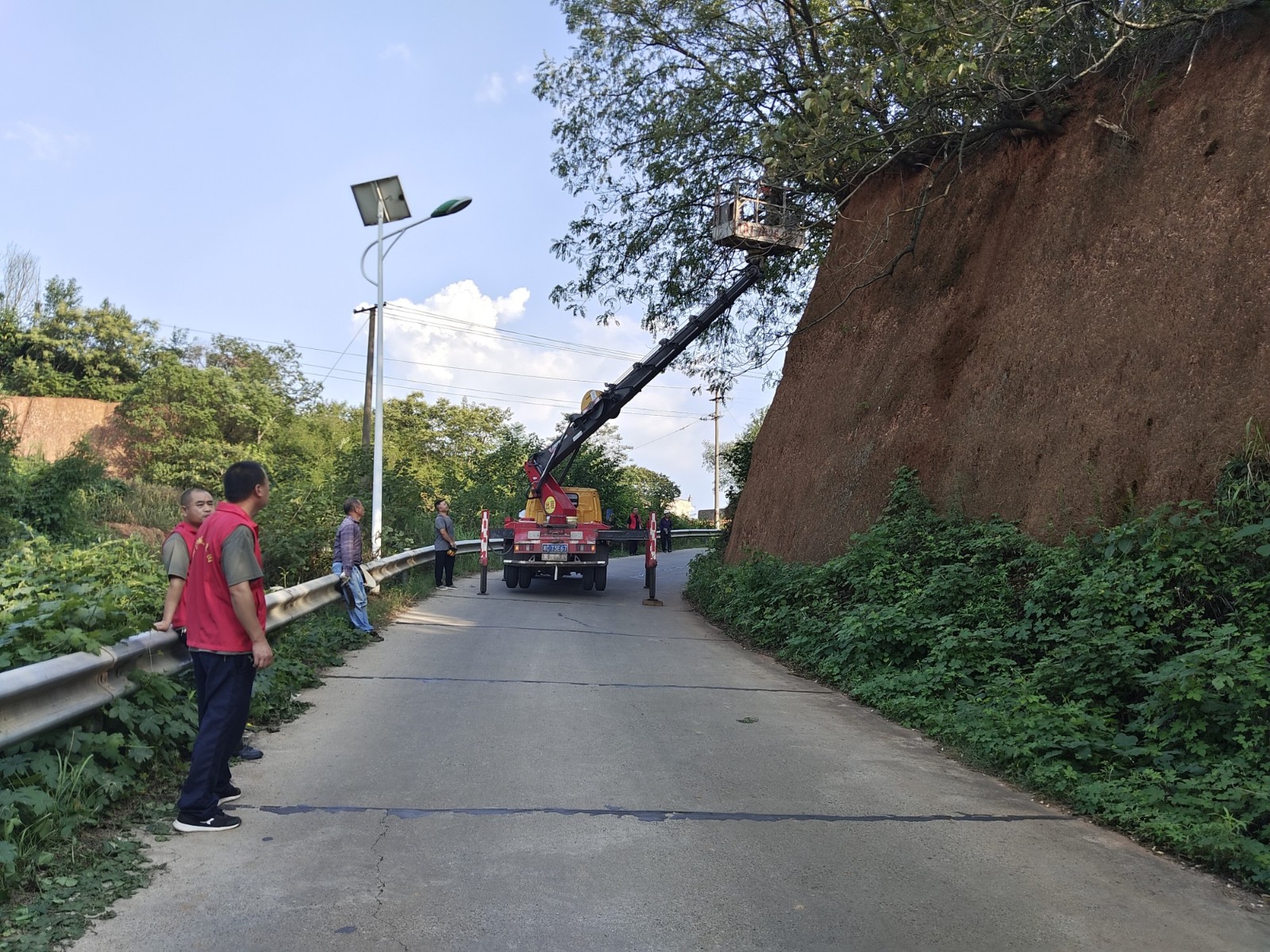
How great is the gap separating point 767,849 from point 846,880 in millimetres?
485

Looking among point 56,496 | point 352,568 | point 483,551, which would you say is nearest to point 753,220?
point 483,551

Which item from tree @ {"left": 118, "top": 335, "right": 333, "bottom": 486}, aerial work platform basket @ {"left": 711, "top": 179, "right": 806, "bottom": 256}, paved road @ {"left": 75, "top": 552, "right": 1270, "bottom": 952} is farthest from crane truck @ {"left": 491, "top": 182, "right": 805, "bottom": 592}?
tree @ {"left": 118, "top": 335, "right": 333, "bottom": 486}

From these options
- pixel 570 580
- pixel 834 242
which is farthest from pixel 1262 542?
pixel 570 580

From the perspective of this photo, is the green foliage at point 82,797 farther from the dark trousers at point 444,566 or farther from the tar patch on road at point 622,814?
the dark trousers at point 444,566

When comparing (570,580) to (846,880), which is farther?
→ (570,580)

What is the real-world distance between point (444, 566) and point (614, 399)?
5115 mm

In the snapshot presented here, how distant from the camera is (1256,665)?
561cm

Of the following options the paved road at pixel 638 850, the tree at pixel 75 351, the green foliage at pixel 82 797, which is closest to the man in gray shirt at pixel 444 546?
the paved road at pixel 638 850

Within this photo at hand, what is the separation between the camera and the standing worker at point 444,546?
18719 mm

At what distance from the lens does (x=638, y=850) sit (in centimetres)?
459

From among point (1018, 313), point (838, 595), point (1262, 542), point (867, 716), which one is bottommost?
point (867, 716)

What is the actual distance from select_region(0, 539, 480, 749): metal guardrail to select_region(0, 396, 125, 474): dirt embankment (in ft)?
112

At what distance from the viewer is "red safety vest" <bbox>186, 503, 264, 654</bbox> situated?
486 centimetres

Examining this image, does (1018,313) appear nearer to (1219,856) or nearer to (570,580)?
(1219,856)
